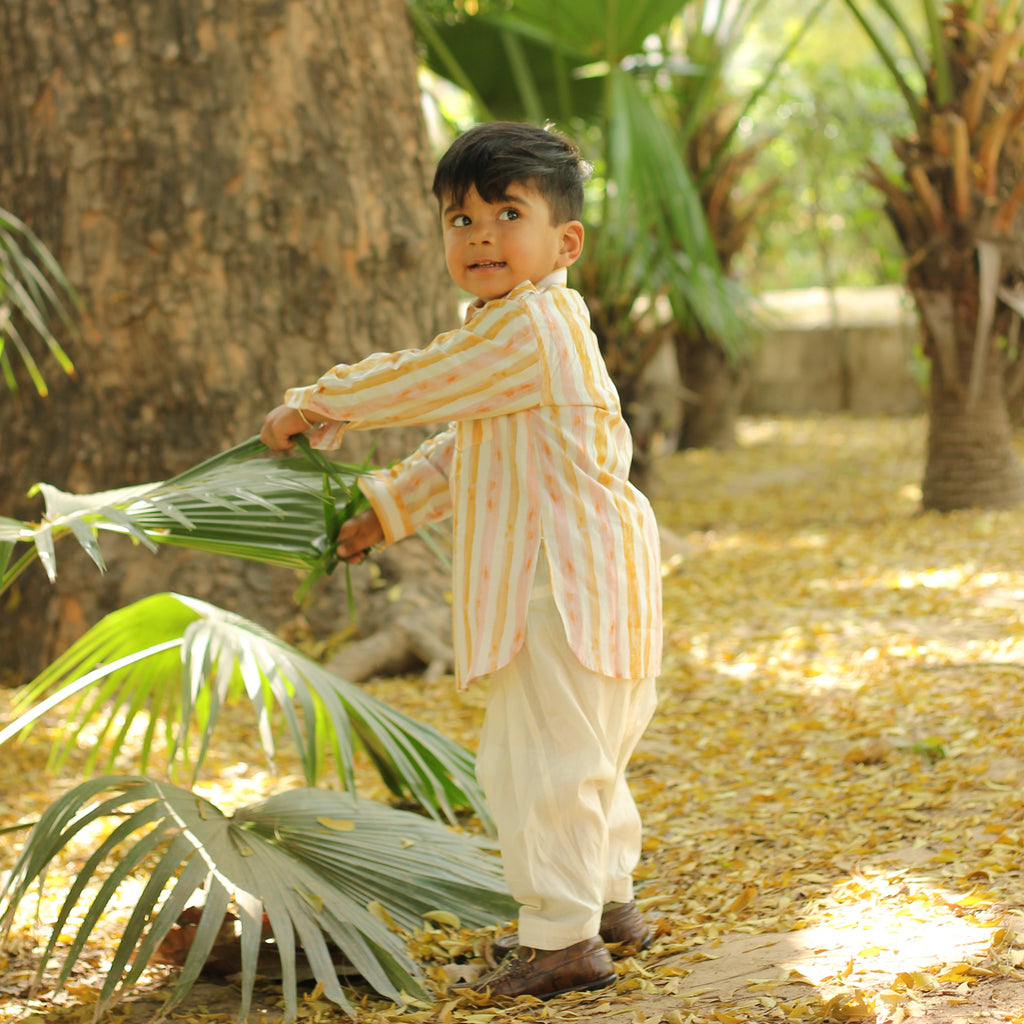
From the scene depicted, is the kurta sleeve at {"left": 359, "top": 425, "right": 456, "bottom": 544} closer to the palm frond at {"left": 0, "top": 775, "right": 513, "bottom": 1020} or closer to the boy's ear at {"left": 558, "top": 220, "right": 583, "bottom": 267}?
the boy's ear at {"left": 558, "top": 220, "right": 583, "bottom": 267}

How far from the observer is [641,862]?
236 centimetres

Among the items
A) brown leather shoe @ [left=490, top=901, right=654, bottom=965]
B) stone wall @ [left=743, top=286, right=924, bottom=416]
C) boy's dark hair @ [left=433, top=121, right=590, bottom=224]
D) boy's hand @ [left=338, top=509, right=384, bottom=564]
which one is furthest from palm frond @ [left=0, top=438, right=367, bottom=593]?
stone wall @ [left=743, top=286, right=924, bottom=416]

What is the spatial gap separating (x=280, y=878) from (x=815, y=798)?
4.02 ft

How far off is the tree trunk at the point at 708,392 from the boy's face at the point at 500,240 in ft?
22.3

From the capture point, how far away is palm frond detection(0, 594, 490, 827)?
5.97ft

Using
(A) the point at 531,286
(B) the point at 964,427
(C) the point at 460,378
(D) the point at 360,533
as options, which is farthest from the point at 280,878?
(B) the point at 964,427

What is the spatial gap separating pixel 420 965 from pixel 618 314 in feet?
14.1

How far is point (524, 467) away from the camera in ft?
5.82

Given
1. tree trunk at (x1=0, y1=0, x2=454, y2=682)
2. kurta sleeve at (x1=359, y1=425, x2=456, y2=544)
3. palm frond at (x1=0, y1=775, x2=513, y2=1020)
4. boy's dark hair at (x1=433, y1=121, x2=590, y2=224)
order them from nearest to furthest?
palm frond at (x1=0, y1=775, x2=513, y2=1020)
boy's dark hair at (x1=433, y1=121, x2=590, y2=224)
kurta sleeve at (x1=359, y1=425, x2=456, y2=544)
tree trunk at (x1=0, y1=0, x2=454, y2=682)

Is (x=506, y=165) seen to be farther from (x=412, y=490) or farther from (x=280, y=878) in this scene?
(x=280, y=878)

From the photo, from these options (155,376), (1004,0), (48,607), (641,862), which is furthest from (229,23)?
(1004,0)

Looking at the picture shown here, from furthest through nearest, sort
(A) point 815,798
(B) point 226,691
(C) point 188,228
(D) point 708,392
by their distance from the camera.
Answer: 1. (D) point 708,392
2. (C) point 188,228
3. (A) point 815,798
4. (B) point 226,691

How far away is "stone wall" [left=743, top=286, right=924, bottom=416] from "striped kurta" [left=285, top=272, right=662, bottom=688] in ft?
26.7

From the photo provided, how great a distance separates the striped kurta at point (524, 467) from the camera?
1.75 metres
